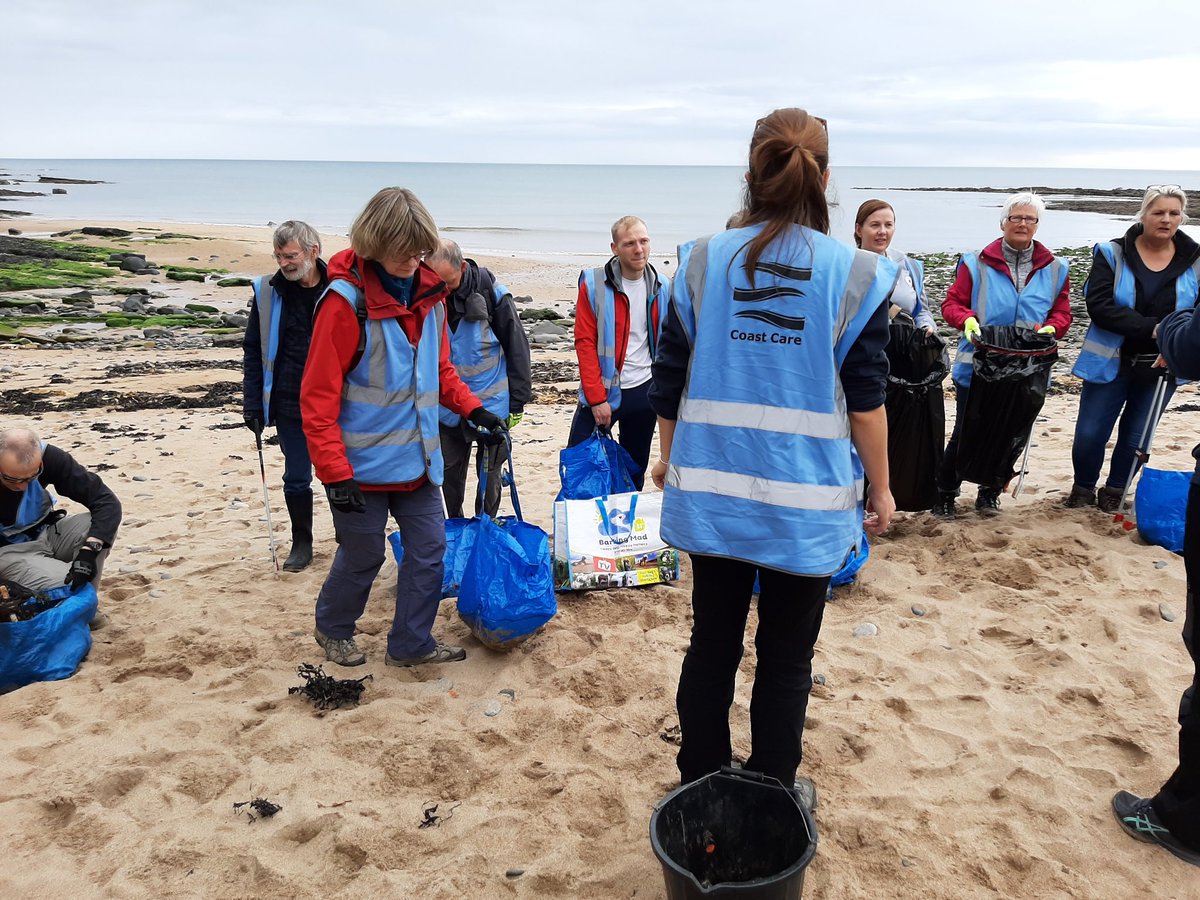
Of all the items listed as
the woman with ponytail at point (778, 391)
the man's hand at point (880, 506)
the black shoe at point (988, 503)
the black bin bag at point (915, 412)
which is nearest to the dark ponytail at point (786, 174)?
the woman with ponytail at point (778, 391)

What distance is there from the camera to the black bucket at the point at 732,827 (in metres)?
2.19

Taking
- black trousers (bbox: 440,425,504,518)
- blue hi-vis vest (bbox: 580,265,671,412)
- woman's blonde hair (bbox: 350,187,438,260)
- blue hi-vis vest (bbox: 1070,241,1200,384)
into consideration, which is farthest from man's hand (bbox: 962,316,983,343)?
woman's blonde hair (bbox: 350,187,438,260)

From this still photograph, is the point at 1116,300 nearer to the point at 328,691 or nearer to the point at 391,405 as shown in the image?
the point at 391,405

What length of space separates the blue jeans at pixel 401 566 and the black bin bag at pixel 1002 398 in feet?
10.5

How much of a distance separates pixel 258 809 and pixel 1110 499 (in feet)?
15.9

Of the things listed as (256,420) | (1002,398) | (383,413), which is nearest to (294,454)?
(256,420)

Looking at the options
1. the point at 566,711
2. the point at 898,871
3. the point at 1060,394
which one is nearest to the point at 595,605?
the point at 566,711

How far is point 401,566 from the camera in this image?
3.65m

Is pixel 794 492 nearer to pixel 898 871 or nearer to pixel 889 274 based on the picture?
pixel 889 274

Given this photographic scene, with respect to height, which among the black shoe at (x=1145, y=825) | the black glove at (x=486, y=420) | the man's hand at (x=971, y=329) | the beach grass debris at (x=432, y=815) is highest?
the man's hand at (x=971, y=329)

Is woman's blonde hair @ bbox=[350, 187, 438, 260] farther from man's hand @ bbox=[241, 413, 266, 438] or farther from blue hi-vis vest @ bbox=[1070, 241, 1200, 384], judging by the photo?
blue hi-vis vest @ bbox=[1070, 241, 1200, 384]

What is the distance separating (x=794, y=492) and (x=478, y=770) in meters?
1.59

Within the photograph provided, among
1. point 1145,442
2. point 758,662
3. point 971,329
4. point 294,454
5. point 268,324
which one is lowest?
point 294,454

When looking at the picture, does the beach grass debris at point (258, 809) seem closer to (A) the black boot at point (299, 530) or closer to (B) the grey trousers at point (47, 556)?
(B) the grey trousers at point (47, 556)
